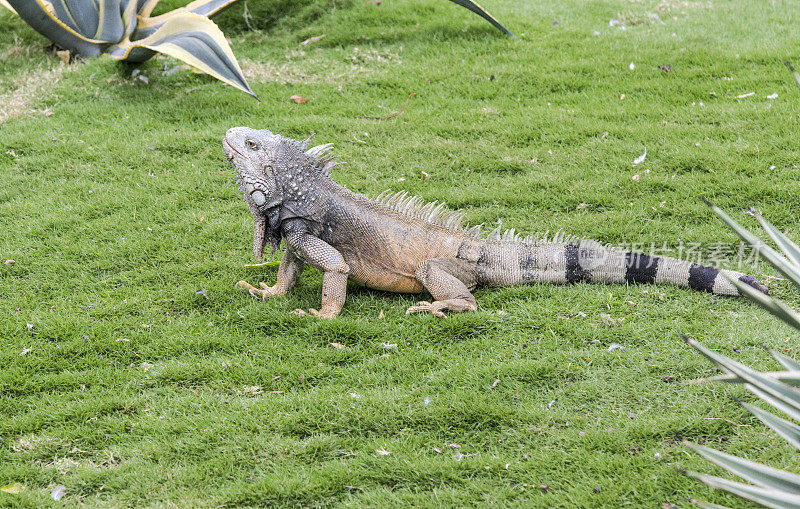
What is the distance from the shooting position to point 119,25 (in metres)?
8.58

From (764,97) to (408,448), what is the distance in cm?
580

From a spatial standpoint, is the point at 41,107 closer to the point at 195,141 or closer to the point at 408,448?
the point at 195,141

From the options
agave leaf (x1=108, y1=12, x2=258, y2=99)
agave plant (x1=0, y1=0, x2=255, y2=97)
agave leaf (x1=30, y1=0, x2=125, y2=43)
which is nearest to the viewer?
agave leaf (x1=108, y1=12, x2=258, y2=99)

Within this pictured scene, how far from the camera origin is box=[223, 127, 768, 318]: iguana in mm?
4945

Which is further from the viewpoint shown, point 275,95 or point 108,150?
point 275,95

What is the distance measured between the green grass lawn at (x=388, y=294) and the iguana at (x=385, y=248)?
0.14m

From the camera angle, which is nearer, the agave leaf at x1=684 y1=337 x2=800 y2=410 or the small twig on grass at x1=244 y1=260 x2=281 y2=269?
the agave leaf at x1=684 y1=337 x2=800 y2=410

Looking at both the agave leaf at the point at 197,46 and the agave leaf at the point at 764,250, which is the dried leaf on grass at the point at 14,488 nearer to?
the agave leaf at the point at 764,250

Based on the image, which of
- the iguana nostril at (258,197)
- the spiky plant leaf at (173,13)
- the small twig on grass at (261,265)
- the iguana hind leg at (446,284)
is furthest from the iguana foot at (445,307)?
the spiky plant leaf at (173,13)

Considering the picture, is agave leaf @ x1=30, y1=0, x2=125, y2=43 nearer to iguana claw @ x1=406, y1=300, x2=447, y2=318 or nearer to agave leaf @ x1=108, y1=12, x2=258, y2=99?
agave leaf @ x1=108, y1=12, x2=258, y2=99

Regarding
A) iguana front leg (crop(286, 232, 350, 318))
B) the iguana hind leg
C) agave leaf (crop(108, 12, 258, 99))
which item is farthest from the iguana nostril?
agave leaf (crop(108, 12, 258, 99))

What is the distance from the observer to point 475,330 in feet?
15.7

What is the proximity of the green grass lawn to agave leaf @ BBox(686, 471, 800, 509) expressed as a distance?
0.96m

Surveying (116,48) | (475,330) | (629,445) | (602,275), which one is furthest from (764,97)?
(116,48)
